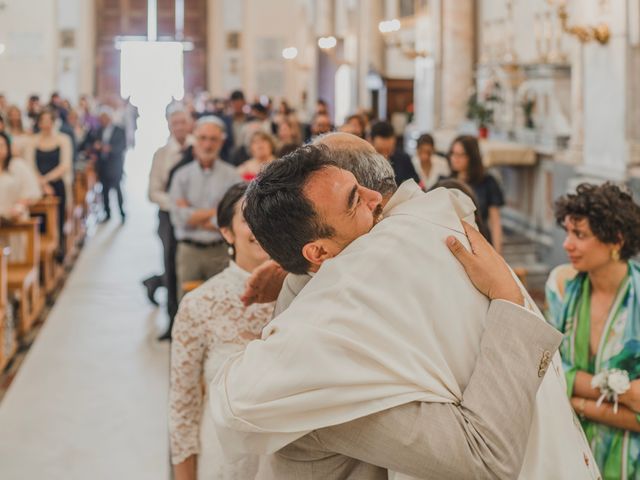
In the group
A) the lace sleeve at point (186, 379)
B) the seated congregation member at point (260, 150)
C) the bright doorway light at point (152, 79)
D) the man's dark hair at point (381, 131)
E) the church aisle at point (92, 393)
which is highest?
the bright doorway light at point (152, 79)

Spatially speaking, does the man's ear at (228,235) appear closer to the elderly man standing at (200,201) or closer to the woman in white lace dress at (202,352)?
the woman in white lace dress at (202,352)

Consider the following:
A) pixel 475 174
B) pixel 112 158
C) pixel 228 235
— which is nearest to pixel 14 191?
pixel 475 174

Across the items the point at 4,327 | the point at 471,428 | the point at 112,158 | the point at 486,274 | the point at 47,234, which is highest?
the point at 112,158

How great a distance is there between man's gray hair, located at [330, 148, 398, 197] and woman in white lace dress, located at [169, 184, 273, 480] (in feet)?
3.26

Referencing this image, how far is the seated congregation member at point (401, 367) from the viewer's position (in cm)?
152

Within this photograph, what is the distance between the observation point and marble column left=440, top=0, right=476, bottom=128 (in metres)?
14.5

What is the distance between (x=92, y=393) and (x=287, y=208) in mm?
5286

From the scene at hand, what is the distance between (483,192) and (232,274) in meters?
3.88

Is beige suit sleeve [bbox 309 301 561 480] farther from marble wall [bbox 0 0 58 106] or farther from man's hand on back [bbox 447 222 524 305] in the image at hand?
marble wall [bbox 0 0 58 106]

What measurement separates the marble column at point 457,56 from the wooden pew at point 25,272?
8051 millimetres

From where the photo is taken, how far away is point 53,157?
11.1 m

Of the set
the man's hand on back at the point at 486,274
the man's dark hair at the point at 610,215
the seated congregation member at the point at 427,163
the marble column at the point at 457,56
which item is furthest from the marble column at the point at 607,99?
the man's hand on back at the point at 486,274

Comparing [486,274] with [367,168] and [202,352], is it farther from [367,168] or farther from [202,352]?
[202,352]

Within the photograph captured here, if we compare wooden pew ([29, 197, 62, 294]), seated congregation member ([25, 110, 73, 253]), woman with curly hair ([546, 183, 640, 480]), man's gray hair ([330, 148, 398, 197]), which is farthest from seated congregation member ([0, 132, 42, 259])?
man's gray hair ([330, 148, 398, 197])
